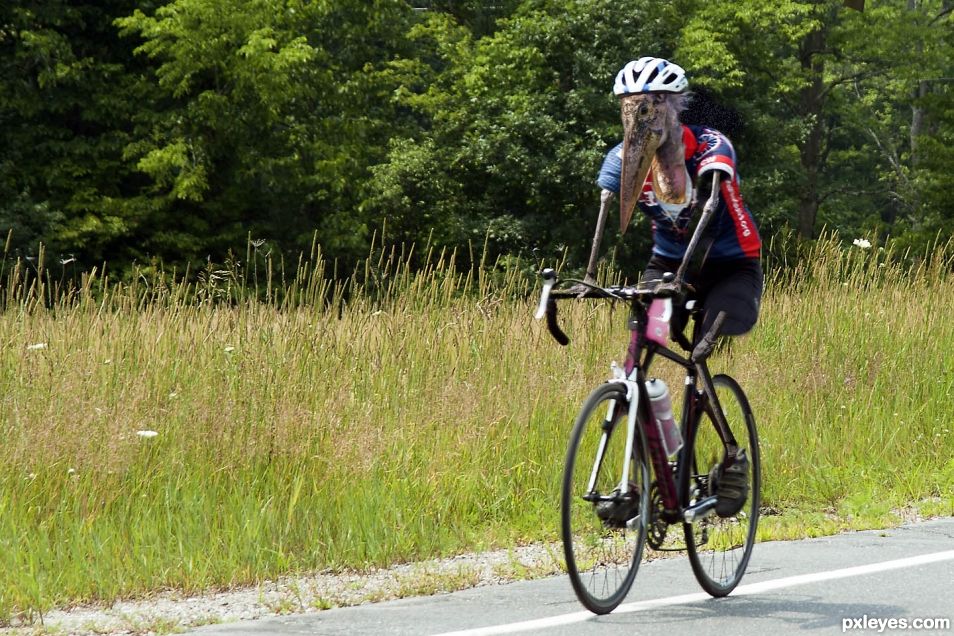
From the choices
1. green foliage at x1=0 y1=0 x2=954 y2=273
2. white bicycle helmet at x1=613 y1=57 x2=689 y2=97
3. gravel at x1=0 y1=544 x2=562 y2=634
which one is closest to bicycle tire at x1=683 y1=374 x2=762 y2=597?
gravel at x1=0 y1=544 x2=562 y2=634

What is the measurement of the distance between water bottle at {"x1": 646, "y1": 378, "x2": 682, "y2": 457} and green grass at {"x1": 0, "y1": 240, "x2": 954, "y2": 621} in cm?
180

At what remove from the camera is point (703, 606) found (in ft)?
18.8

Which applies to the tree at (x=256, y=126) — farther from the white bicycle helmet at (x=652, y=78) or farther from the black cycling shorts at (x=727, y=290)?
the white bicycle helmet at (x=652, y=78)

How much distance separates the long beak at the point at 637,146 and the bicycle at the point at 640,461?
12.4 inches

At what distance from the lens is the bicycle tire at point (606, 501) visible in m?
5.06

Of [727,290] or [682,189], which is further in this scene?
[727,290]

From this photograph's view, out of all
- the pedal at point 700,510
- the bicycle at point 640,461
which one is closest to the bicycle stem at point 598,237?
the bicycle at point 640,461

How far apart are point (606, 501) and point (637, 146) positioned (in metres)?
1.37

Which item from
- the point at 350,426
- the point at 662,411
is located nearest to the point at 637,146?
the point at 662,411

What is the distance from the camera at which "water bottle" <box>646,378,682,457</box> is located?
538 cm

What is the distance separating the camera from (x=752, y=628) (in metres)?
5.34

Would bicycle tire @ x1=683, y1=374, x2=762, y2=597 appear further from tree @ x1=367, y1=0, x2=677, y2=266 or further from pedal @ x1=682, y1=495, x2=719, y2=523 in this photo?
tree @ x1=367, y1=0, x2=677, y2=266

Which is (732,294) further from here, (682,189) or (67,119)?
(67,119)

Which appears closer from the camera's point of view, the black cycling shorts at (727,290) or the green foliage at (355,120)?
the black cycling shorts at (727,290)
